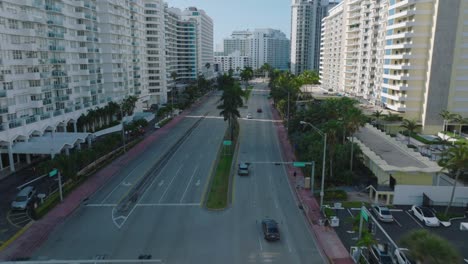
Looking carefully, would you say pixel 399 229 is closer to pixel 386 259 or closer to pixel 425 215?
pixel 425 215

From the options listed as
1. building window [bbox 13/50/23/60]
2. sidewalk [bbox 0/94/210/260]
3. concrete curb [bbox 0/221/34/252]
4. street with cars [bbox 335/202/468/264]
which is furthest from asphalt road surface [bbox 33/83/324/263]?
building window [bbox 13/50/23/60]

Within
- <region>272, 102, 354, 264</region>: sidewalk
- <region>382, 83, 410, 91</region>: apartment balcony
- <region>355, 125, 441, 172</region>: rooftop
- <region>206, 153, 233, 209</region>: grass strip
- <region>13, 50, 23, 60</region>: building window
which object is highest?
<region>13, 50, 23, 60</region>: building window

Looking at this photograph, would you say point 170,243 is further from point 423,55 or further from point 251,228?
point 423,55

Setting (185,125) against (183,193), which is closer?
(183,193)

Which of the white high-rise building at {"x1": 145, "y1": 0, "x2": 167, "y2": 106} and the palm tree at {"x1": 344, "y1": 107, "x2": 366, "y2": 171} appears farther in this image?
the white high-rise building at {"x1": 145, "y1": 0, "x2": 167, "y2": 106}

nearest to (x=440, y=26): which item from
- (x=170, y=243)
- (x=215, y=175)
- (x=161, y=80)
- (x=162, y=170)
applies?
(x=215, y=175)

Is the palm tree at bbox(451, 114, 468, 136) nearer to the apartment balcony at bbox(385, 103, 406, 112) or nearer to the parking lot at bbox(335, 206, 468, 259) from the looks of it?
the apartment balcony at bbox(385, 103, 406, 112)

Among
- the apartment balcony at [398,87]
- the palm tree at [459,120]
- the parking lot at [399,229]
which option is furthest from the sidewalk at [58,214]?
the palm tree at [459,120]

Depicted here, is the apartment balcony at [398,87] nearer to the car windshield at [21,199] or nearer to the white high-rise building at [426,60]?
the white high-rise building at [426,60]
